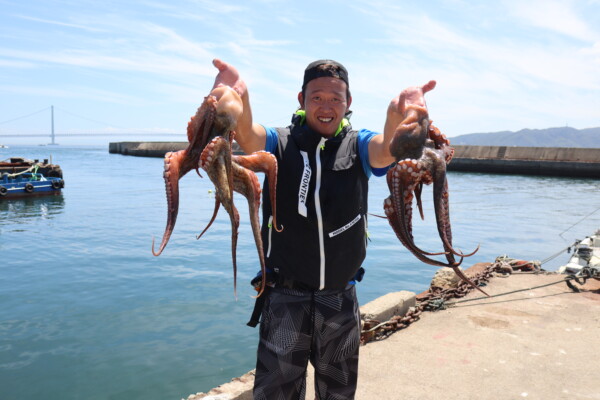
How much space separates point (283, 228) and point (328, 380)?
1.06 meters

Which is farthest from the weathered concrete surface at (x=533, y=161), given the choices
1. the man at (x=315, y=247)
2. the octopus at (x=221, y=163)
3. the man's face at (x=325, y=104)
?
the octopus at (x=221, y=163)

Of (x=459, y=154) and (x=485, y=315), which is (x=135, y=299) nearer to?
(x=485, y=315)

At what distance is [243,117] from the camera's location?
274 centimetres

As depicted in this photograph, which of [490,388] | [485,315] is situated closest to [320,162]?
[490,388]

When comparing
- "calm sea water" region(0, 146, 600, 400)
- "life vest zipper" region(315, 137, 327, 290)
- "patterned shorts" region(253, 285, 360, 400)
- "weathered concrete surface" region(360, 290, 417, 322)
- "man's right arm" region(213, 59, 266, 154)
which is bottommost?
"calm sea water" region(0, 146, 600, 400)

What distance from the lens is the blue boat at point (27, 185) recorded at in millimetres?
32153

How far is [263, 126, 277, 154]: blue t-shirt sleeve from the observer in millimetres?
3178

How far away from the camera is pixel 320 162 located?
10.3 feet

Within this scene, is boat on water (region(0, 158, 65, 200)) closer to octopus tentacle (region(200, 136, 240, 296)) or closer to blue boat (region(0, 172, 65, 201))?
blue boat (region(0, 172, 65, 201))

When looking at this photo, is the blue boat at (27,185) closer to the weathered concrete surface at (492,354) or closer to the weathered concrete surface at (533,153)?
the weathered concrete surface at (492,354)

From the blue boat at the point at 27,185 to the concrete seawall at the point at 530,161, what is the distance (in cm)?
1683

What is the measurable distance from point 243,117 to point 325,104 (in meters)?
0.58

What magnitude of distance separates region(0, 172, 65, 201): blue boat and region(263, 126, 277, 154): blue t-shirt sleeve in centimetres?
3369

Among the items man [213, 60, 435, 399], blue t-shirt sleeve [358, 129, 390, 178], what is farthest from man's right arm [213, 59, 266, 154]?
blue t-shirt sleeve [358, 129, 390, 178]
